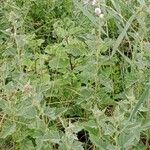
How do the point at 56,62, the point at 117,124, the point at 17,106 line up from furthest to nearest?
the point at 56,62 → the point at 17,106 → the point at 117,124

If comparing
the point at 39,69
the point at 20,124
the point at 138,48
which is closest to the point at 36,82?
the point at 39,69

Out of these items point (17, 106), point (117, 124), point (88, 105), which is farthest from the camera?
point (88, 105)

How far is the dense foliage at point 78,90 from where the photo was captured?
1.89 metres

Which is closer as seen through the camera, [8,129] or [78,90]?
[8,129]

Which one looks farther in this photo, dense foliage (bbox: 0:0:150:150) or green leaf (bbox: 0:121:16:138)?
green leaf (bbox: 0:121:16:138)

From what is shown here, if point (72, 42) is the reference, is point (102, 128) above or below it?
below

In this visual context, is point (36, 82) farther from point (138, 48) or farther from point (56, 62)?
point (138, 48)

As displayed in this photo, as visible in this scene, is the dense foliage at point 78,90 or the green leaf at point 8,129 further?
the green leaf at point 8,129

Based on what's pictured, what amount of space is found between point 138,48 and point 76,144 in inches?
27.0

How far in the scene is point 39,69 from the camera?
2365 millimetres

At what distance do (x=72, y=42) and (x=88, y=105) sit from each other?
1.10 feet

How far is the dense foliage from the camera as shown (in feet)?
6.22

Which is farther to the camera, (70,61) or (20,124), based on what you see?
(70,61)

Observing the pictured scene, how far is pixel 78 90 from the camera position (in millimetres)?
2371
